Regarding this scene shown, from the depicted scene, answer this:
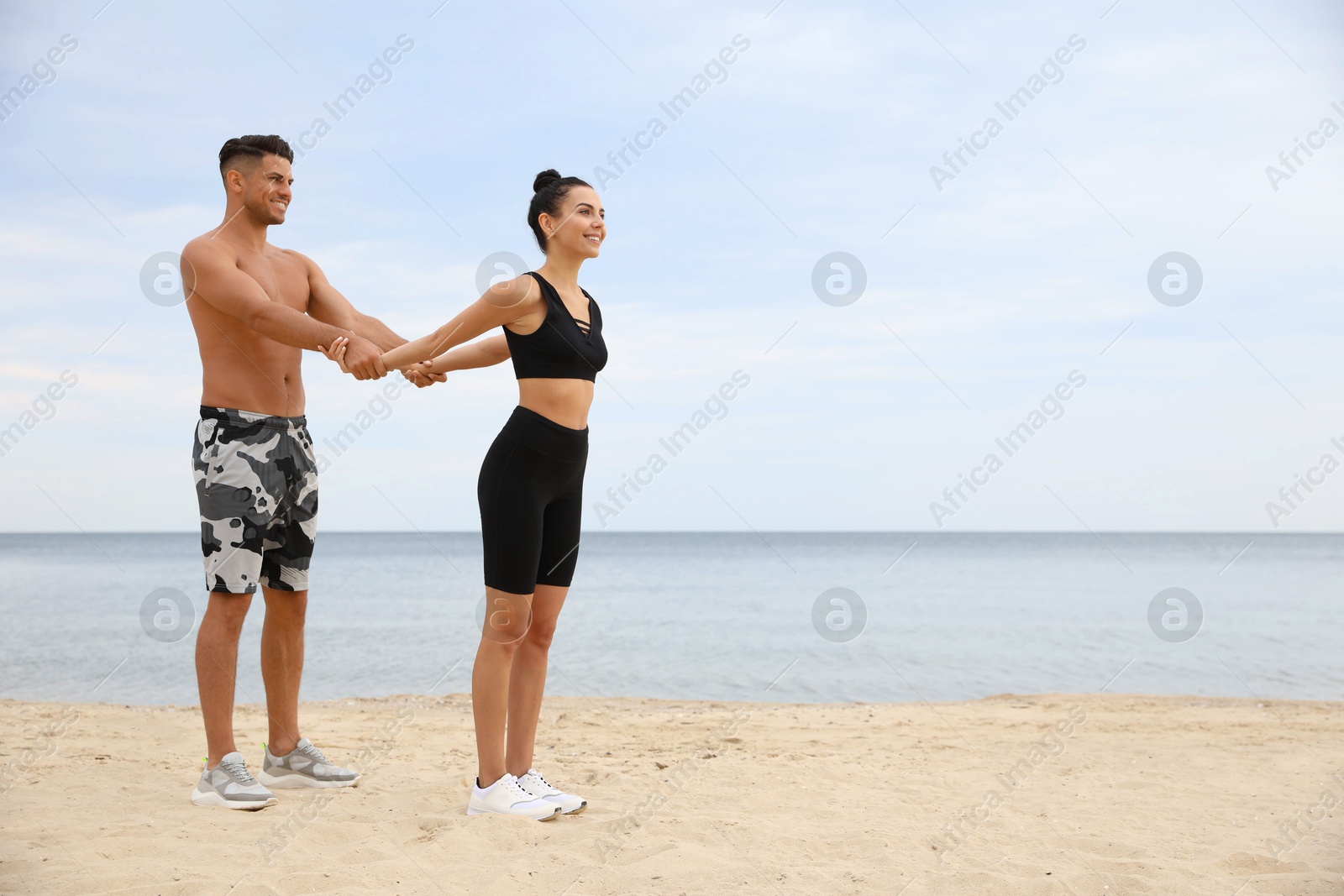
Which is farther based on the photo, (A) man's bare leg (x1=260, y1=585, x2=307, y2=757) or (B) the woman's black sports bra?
(A) man's bare leg (x1=260, y1=585, x2=307, y2=757)

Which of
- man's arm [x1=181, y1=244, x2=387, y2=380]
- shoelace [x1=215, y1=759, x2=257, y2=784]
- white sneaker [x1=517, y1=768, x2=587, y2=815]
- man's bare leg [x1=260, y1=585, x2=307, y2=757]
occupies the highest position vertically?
man's arm [x1=181, y1=244, x2=387, y2=380]

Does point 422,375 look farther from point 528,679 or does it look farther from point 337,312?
point 528,679

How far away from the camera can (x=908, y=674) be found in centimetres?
1060

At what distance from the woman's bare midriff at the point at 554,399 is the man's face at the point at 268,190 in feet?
4.60

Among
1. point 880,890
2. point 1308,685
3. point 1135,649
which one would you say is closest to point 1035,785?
point 880,890

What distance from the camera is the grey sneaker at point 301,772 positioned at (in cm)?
386

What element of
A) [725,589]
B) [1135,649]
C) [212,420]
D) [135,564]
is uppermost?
[212,420]

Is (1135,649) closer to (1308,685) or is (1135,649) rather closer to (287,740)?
(1308,685)

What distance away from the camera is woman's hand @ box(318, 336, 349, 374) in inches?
142

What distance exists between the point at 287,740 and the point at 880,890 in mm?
2635

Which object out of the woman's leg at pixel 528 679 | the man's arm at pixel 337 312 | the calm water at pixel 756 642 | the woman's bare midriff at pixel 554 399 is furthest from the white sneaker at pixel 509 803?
the calm water at pixel 756 642

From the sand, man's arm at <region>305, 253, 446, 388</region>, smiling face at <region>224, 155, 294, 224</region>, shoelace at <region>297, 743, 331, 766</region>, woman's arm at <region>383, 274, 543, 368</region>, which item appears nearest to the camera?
the sand

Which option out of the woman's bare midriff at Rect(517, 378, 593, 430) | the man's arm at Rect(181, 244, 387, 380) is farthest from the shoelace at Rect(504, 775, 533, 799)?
the man's arm at Rect(181, 244, 387, 380)

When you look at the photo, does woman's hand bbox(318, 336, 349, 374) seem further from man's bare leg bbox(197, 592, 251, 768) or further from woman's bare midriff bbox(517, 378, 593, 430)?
man's bare leg bbox(197, 592, 251, 768)
